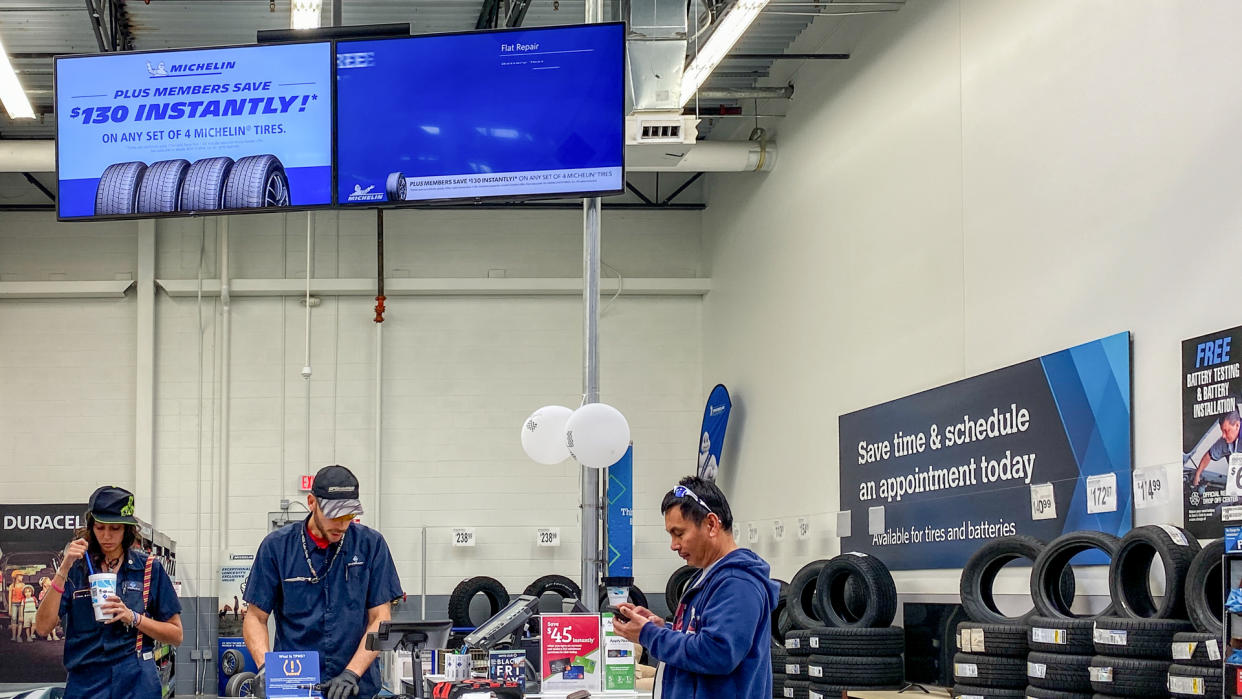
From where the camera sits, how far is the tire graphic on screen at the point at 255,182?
558 centimetres

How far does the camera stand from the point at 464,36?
5605mm

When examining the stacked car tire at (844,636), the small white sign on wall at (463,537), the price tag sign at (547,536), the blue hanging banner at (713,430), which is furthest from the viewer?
the price tag sign at (547,536)

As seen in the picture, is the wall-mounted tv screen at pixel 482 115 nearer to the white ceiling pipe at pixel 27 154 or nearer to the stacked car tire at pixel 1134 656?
the stacked car tire at pixel 1134 656

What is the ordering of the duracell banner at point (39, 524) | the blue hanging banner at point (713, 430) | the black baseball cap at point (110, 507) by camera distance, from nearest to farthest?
the black baseball cap at point (110, 507)
the duracell banner at point (39, 524)
the blue hanging banner at point (713, 430)

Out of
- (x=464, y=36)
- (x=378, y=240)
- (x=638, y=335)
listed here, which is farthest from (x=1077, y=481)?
(x=378, y=240)

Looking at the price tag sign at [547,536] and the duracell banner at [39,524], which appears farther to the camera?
the price tag sign at [547,536]

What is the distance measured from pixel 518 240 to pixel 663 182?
1622 mm

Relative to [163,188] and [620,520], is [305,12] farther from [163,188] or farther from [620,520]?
[620,520]

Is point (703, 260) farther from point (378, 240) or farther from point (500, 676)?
point (500, 676)

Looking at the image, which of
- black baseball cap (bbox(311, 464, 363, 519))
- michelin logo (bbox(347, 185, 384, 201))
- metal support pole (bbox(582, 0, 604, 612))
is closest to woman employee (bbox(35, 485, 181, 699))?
black baseball cap (bbox(311, 464, 363, 519))

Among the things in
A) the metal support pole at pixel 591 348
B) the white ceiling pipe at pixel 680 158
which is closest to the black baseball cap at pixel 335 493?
the metal support pole at pixel 591 348

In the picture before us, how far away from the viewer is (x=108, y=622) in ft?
14.9

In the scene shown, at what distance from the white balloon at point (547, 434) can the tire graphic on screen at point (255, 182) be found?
1.63 metres

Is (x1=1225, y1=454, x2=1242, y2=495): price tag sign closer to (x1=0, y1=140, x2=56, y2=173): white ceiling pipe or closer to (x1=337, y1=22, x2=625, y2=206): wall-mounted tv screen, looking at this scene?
(x1=337, y1=22, x2=625, y2=206): wall-mounted tv screen
